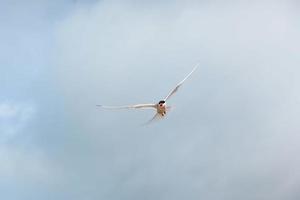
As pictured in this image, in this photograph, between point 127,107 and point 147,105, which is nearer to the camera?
point 127,107

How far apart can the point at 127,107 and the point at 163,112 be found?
398cm

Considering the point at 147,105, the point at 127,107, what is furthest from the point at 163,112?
the point at 127,107

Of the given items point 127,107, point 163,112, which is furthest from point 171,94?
point 127,107

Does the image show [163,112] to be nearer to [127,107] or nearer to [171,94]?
[171,94]

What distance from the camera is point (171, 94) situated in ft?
89.9

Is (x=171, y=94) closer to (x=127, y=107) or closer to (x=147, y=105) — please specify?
(x=147, y=105)

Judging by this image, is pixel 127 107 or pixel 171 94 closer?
pixel 127 107

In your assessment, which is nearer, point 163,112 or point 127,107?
point 127,107

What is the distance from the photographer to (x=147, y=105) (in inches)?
1116

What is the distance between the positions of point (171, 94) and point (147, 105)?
1.91 m

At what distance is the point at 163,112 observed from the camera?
28.3 metres

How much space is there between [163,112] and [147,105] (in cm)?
113

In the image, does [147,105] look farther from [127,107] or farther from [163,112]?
[127,107]

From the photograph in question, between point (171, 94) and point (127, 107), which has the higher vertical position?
point (171, 94)
